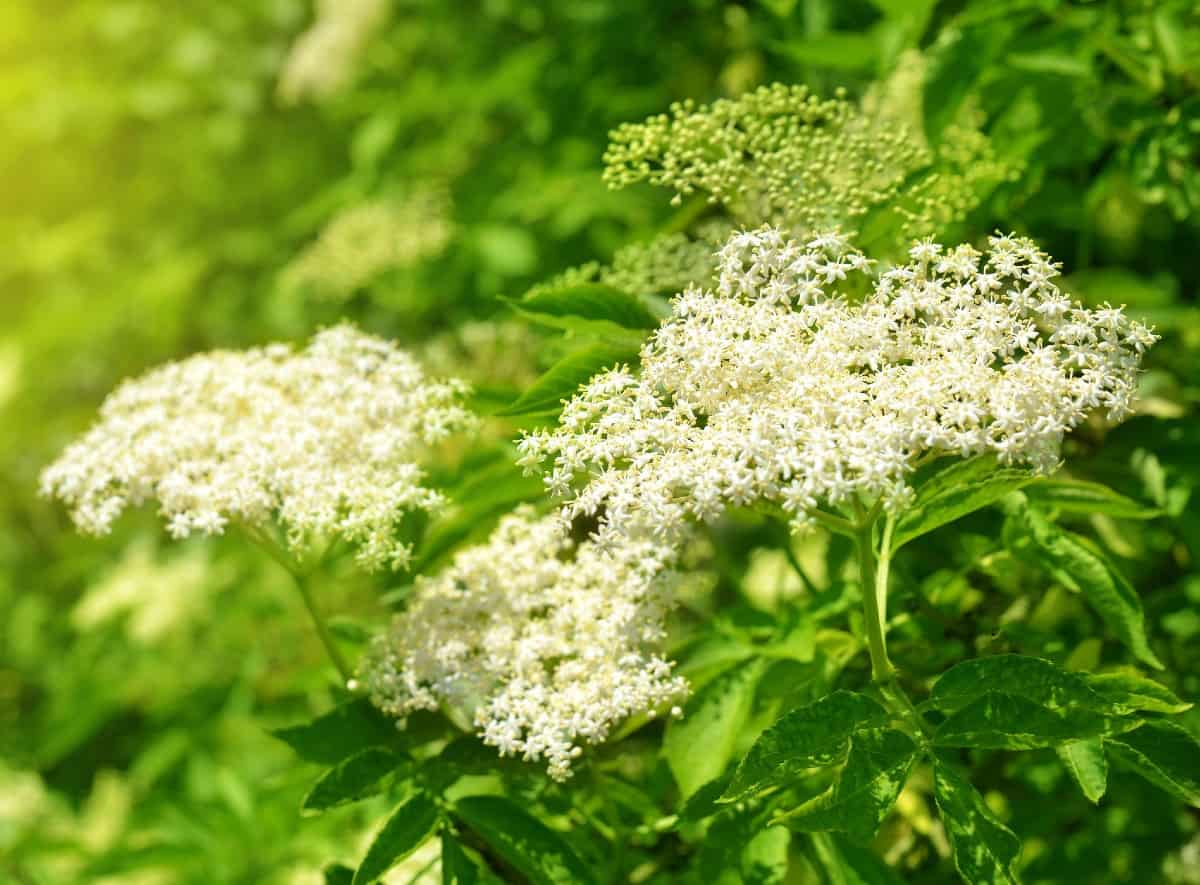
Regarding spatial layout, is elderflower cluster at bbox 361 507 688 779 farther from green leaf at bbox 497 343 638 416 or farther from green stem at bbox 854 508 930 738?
green stem at bbox 854 508 930 738

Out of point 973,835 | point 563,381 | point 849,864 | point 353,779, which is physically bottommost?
point 849,864

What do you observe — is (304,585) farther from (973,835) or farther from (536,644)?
(973,835)

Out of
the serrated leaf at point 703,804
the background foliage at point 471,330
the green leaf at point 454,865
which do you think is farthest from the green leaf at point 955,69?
the green leaf at point 454,865

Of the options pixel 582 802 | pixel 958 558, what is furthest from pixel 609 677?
pixel 958 558

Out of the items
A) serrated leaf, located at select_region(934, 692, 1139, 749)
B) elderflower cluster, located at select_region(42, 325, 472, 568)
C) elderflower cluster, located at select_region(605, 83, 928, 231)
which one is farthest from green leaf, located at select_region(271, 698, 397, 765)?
elderflower cluster, located at select_region(605, 83, 928, 231)

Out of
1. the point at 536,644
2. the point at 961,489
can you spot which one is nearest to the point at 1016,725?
the point at 961,489

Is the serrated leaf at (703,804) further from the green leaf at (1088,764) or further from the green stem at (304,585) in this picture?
the green stem at (304,585)
